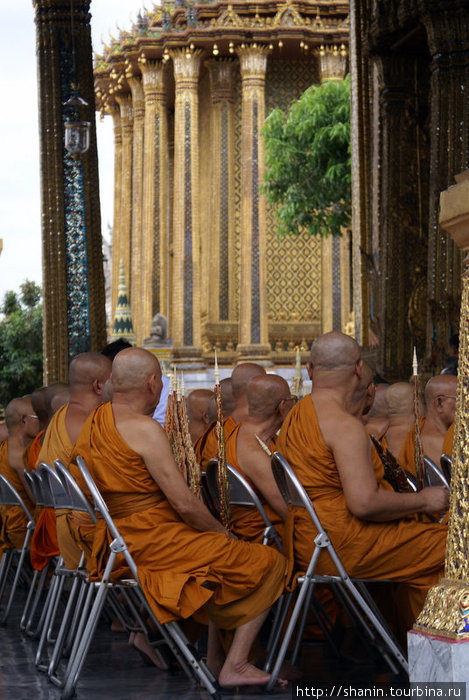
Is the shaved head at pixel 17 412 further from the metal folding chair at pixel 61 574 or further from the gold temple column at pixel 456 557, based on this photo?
the gold temple column at pixel 456 557

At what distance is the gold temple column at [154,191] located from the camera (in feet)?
78.3

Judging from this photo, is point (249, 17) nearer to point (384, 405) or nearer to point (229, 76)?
point (229, 76)

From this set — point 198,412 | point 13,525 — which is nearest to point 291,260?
point 198,412

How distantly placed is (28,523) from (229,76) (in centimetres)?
1710

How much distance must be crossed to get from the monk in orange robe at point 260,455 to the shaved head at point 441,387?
718mm

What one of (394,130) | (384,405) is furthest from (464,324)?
(394,130)

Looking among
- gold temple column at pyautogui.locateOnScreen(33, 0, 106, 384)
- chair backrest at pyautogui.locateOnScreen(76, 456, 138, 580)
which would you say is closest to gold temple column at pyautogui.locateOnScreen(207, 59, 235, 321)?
gold temple column at pyautogui.locateOnScreen(33, 0, 106, 384)

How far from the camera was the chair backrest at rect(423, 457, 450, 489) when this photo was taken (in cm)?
552

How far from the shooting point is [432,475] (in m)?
5.65

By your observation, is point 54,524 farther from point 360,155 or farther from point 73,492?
point 360,155

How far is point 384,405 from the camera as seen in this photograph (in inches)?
273

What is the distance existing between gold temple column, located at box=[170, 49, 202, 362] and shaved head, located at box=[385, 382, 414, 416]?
1577 cm

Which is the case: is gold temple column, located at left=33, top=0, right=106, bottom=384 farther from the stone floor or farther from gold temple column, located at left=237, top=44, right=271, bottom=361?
gold temple column, located at left=237, top=44, right=271, bottom=361

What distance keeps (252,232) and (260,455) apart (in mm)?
16472
